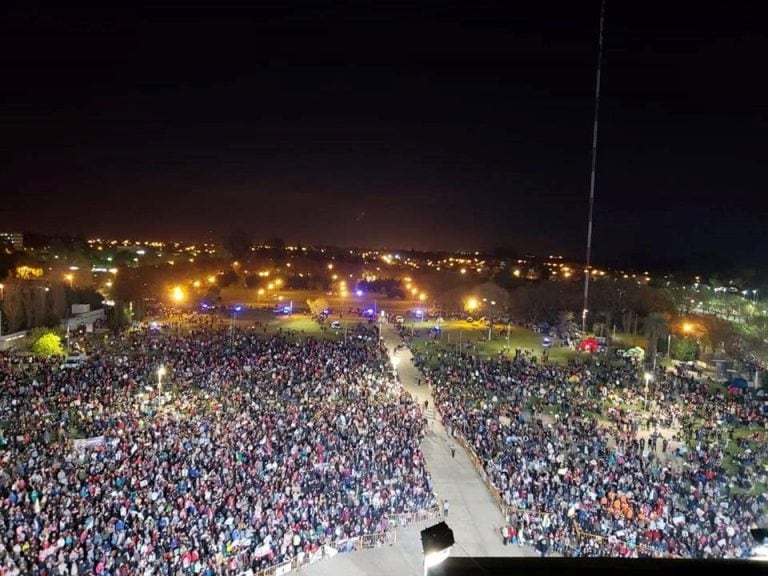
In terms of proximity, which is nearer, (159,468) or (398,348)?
(159,468)

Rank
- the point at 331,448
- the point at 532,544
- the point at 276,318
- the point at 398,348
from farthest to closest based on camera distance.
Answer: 1. the point at 276,318
2. the point at 398,348
3. the point at 331,448
4. the point at 532,544

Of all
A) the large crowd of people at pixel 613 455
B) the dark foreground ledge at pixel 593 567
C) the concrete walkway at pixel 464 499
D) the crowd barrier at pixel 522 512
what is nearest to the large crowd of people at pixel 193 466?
the concrete walkway at pixel 464 499

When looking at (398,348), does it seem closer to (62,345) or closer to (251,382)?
(251,382)

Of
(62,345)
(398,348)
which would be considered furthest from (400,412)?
(62,345)

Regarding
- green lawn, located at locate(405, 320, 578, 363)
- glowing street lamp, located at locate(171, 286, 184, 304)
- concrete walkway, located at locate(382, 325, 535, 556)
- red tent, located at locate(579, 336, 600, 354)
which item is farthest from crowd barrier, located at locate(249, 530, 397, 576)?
glowing street lamp, located at locate(171, 286, 184, 304)

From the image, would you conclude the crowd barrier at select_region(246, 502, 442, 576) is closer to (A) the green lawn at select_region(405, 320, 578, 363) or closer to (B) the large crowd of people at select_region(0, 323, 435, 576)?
(B) the large crowd of people at select_region(0, 323, 435, 576)

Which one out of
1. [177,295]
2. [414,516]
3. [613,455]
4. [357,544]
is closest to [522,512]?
[414,516]
